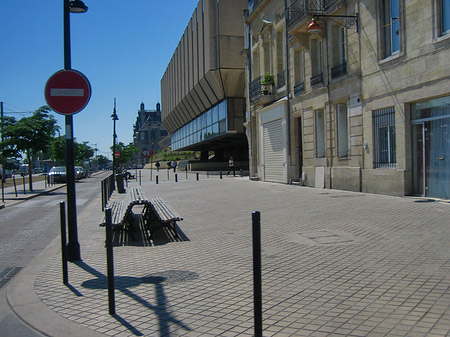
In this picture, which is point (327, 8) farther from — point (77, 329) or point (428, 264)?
point (77, 329)

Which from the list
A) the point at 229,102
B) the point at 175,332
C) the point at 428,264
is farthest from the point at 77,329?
the point at 229,102

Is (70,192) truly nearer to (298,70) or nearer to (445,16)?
(445,16)

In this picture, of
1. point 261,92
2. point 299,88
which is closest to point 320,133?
point 299,88

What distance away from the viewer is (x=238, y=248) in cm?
688

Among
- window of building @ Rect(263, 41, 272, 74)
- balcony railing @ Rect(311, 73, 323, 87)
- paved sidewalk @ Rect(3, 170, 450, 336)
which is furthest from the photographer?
window of building @ Rect(263, 41, 272, 74)

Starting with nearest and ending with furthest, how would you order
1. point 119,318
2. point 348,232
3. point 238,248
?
point 119,318, point 238,248, point 348,232

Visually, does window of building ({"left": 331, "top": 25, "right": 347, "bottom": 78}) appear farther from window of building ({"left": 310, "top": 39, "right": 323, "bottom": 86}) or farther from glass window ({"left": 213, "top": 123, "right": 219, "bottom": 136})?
glass window ({"left": 213, "top": 123, "right": 219, "bottom": 136})

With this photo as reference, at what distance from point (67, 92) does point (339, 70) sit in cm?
1239

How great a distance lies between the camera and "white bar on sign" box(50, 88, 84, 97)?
19.2 ft

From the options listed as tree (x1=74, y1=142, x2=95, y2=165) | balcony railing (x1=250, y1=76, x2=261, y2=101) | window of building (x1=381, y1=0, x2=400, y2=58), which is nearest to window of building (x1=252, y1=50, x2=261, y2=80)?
balcony railing (x1=250, y1=76, x2=261, y2=101)

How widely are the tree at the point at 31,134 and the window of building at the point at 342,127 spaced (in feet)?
60.5

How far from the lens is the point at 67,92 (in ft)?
19.4

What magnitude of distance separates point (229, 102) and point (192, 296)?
35.6 meters

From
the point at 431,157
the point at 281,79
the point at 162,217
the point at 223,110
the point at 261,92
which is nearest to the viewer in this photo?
the point at 162,217
